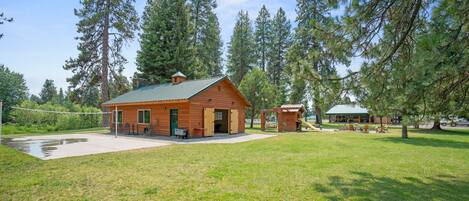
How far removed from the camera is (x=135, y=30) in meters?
26.6

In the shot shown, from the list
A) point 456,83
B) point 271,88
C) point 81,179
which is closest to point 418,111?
point 456,83

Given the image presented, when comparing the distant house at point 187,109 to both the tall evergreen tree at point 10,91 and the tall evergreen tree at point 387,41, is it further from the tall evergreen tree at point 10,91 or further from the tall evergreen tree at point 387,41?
the tall evergreen tree at point 10,91

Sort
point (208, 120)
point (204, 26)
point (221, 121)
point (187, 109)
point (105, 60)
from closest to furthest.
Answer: point (187, 109), point (208, 120), point (221, 121), point (105, 60), point (204, 26)

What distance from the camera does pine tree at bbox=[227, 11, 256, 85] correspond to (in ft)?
128

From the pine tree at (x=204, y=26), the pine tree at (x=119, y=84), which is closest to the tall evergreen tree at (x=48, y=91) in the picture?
the pine tree at (x=119, y=84)

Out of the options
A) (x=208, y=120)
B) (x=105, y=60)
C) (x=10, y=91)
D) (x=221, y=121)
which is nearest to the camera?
(x=208, y=120)

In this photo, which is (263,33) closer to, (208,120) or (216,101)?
(216,101)

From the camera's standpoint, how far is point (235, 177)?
5617 mm

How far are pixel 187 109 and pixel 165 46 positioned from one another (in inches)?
531

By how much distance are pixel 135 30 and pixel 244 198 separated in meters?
25.9

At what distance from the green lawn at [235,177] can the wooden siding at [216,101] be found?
650 cm

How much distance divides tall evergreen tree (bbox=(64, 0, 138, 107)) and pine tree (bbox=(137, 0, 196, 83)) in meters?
1.94

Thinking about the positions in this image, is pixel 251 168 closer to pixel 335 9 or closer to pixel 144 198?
pixel 144 198

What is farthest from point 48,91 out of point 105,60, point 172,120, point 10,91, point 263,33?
point 172,120
